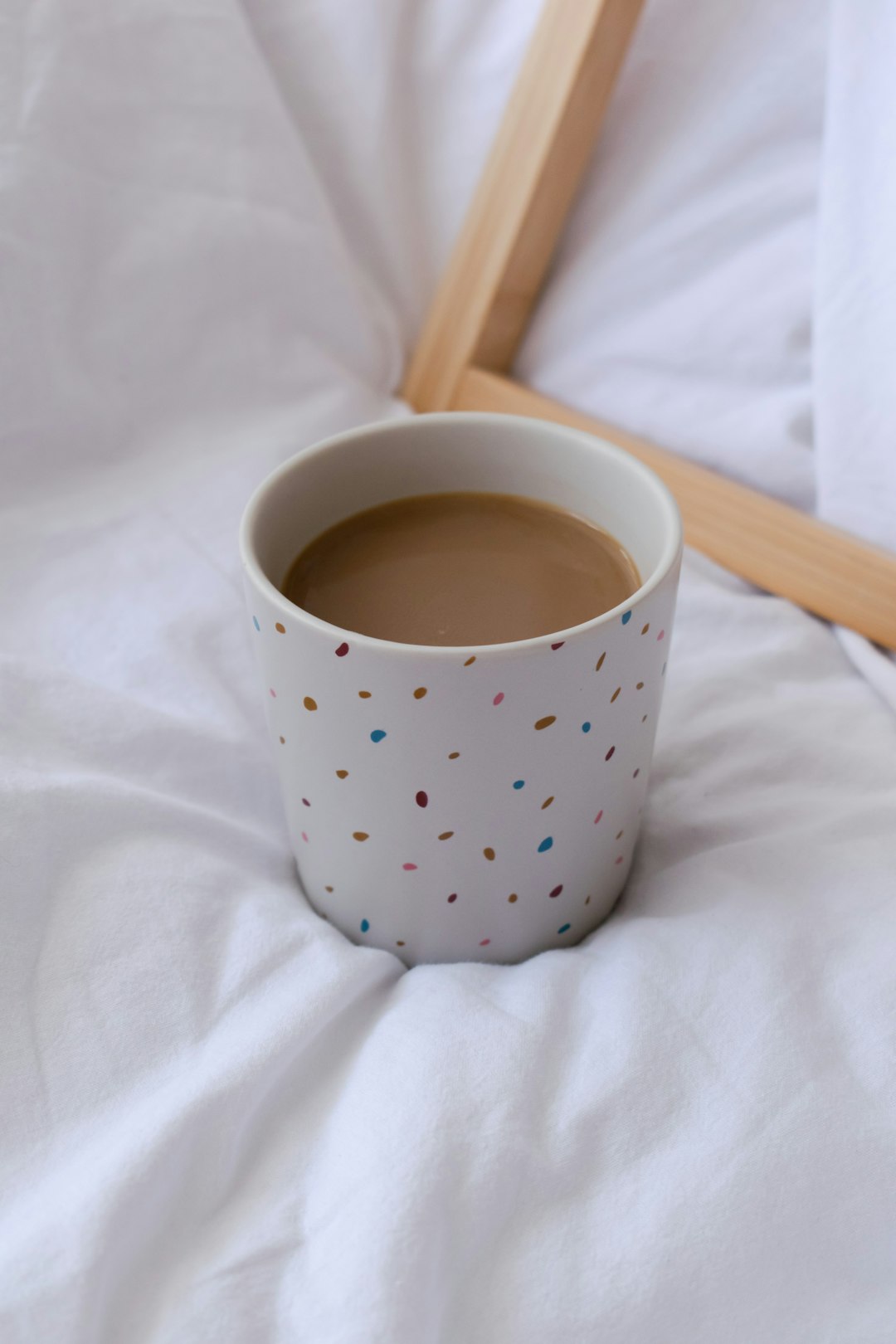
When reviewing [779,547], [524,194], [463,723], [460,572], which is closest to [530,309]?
[524,194]

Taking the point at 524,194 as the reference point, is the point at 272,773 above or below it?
below

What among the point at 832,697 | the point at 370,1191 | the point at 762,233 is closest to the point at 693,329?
the point at 762,233

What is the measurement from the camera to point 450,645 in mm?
445

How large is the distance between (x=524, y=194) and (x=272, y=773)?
416 millimetres

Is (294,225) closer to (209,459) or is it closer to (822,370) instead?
(209,459)

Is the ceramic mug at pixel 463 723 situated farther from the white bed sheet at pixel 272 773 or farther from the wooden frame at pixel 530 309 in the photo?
the wooden frame at pixel 530 309

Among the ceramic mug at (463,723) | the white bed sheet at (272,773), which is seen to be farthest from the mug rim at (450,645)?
the white bed sheet at (272,773)

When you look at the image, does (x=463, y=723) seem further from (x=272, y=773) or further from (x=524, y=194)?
(x=524, y=194)

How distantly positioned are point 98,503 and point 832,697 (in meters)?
0.45

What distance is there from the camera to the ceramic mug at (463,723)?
1.31 feet

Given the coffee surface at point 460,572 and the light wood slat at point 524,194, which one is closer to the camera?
the coffee surface at point 460,572

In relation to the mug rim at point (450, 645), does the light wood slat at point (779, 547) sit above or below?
below

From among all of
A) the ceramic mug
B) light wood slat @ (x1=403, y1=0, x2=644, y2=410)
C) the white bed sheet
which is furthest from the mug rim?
light wood slat @ (x1=403, y1=0, x2=644, y2=410)

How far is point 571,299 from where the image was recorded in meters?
0.77
